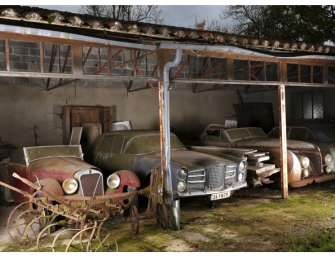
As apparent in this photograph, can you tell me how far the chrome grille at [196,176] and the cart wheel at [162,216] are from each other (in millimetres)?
819

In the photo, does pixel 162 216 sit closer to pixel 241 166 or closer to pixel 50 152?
pixel 241 166

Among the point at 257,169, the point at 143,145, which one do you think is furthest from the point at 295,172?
the point at 143,145

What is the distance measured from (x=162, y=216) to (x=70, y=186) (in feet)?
5.50

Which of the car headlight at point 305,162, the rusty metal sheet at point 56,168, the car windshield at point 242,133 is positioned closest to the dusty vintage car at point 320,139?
the car windshield at point 242,133

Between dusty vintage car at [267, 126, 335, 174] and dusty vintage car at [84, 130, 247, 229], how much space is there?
2.91m

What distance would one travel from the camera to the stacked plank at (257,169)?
27.5 feet

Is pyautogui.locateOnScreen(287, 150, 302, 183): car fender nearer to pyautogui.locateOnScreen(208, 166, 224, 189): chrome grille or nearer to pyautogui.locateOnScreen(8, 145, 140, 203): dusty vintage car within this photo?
pyautogui.locateOnScreen(208, 166, 224, 189): chrome grille

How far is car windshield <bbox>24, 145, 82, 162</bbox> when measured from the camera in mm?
7371

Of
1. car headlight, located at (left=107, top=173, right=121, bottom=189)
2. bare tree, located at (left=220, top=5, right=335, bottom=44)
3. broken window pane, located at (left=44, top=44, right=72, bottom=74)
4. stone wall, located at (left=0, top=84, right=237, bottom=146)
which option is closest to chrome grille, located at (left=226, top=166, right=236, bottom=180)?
car headlight, located at (left=107, top=173, right=121, bottom=189)

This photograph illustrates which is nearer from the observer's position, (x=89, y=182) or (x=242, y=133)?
(x=89, y=182)

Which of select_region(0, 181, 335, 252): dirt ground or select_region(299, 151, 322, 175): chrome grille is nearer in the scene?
select_region(0, 181, 335, 252): dirt ground

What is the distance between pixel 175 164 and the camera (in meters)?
6.86

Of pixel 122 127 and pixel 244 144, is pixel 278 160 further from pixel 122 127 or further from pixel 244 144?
pixel 122 127

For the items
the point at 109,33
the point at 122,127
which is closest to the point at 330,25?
the point at 122,127
